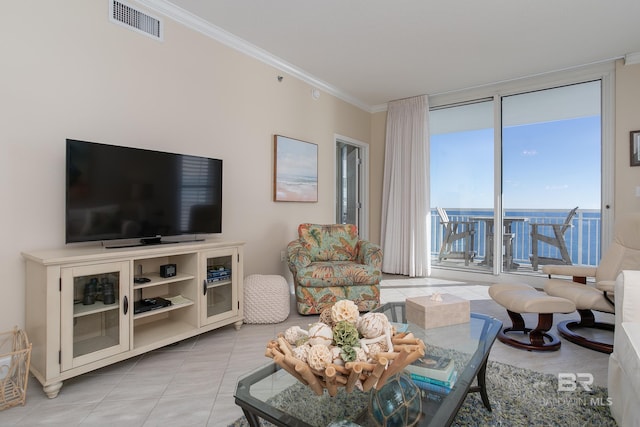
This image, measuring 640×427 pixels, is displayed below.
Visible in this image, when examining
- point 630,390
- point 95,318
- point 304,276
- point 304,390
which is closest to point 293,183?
point 304,276

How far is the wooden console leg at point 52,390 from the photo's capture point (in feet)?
5.71

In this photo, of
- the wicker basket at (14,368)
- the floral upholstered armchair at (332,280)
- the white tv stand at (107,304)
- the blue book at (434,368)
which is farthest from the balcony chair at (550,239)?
the wicker basket at (14,368)

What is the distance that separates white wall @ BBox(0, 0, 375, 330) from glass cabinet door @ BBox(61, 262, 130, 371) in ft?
1.53

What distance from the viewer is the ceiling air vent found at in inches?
94.3

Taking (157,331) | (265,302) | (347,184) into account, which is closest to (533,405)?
(265,302)

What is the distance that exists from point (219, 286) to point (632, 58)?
4.80m

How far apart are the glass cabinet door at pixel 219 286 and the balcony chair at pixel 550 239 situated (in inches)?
150

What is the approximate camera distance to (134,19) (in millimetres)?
2510

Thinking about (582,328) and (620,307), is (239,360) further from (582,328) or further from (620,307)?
(582,328)

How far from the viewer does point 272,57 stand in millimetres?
3613

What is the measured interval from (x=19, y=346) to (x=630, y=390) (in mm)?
3015

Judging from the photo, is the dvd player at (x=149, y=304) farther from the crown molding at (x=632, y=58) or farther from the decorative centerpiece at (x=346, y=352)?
the crown molding at (x=632, y=58)

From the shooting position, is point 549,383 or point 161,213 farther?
point 161,213

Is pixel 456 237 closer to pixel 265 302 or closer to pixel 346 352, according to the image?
pixel 265 302
